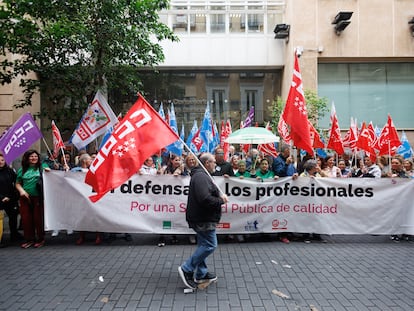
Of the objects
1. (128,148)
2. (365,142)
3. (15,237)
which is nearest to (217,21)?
(365,142)

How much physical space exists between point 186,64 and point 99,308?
16.0 meters

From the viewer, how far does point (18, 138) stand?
7.38m

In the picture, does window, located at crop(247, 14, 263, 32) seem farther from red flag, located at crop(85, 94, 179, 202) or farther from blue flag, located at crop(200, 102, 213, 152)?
red flag, located at crop(85, 94, 179, 202)

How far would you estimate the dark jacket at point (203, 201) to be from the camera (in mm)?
4576

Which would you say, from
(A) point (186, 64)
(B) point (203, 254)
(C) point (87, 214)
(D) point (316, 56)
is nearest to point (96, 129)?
(C) point (87, 214)

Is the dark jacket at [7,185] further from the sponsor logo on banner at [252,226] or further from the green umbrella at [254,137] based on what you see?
the green umbrella at [254,137]

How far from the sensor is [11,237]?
735cm

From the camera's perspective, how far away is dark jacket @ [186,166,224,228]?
4576 millimetres

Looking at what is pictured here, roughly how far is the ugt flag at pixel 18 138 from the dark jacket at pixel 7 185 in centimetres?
31

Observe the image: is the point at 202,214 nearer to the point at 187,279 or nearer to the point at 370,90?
the point at 187,279

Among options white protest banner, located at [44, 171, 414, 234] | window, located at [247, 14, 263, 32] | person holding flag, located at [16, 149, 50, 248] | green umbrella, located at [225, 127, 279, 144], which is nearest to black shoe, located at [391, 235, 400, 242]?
white protest banner, located at [44, 171, 414, 234]

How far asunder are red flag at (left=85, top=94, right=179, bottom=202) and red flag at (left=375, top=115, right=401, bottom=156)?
6824 mm

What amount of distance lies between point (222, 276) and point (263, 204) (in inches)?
92.0

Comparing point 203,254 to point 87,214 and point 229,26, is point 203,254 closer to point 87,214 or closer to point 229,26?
point 87,214
